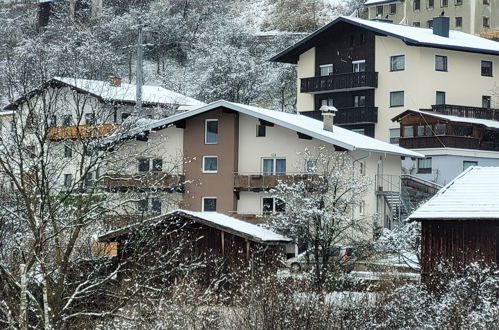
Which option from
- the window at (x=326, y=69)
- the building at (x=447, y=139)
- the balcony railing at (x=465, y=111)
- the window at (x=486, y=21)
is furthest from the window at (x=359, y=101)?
the window at (x=486, y=21)

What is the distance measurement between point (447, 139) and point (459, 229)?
24.4 metres

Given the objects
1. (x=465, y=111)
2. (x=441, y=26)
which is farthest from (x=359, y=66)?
(x=465, y=111)

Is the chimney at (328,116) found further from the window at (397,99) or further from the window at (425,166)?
the window at (397,99)

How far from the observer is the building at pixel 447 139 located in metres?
49.5

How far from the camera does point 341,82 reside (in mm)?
54625

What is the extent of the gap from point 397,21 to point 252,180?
1690 inches

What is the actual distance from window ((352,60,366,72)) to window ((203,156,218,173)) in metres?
16.9

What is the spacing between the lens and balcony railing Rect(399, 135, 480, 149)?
49.3m

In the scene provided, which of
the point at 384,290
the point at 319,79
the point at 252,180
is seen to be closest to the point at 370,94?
the point at 319,79

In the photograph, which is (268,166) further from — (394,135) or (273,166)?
(394,135)

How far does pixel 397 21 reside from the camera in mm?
78938

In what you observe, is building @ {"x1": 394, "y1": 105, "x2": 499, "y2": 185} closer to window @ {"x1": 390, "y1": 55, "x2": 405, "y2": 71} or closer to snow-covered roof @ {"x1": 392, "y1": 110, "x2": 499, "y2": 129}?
snow-covered roof @ {"x1": 392, "y1": 110, "x2": 499, "y2": 129}

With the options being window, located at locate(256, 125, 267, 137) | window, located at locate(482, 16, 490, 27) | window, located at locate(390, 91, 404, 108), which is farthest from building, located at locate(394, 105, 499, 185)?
window, located at locate(482, 16, 490, 27)

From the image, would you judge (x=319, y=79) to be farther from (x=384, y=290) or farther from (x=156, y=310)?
(x=156, y=310)
